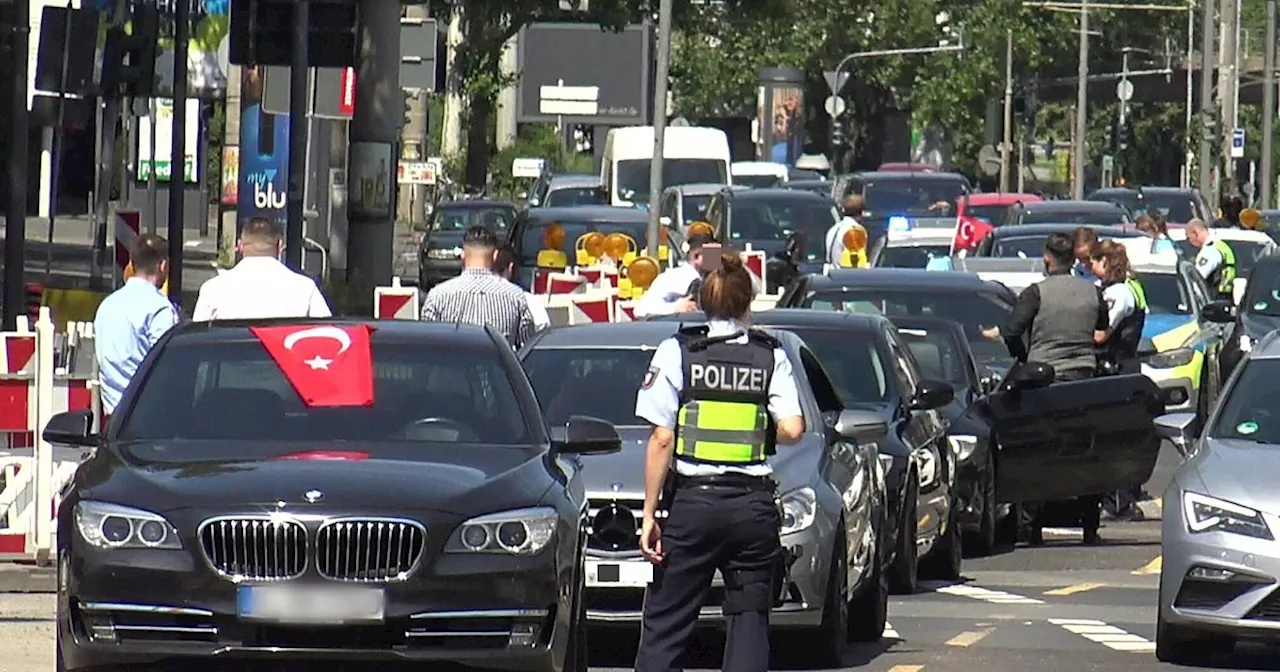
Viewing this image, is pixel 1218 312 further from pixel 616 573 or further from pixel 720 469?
pixel 720 469

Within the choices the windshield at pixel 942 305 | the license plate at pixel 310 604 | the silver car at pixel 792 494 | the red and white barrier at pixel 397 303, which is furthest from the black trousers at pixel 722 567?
the windshield at pixel 942 305

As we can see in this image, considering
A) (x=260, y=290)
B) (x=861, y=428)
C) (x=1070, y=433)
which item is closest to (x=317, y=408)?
(x=861, y=428)

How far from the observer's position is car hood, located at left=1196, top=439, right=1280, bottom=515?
1228 cm

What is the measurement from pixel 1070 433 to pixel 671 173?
31.8 metres

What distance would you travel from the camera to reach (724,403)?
10.0 metres

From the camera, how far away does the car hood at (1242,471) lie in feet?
40.3

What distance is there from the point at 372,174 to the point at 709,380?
12972 mm

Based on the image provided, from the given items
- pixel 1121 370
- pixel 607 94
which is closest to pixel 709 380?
pixel 1121 370

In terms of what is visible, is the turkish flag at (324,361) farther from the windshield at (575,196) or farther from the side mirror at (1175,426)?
the windshield at (575,196)

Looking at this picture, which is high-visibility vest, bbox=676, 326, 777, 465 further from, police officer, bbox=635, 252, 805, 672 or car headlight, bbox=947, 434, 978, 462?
car headlight, bbox=947, 434, 978, 462

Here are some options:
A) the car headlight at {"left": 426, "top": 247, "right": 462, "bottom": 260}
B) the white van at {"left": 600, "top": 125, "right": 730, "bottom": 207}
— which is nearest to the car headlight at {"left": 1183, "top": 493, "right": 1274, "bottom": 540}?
the car headlight at {"left": 426, "top": 247, "right": 462, "bottom": 260}

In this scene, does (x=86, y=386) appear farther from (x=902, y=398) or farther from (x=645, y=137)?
(x=645, y=137)

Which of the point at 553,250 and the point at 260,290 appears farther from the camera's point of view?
the point at 553,250

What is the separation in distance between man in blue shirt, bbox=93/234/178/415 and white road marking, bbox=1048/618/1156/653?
436 cm
